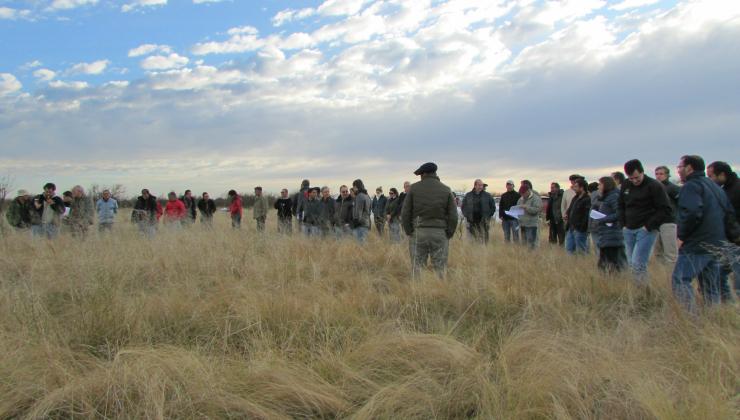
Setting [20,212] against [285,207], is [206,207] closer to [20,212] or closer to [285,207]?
[285,207]

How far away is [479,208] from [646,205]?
500 cm

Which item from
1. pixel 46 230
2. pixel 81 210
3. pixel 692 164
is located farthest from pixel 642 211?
pixel 46 230

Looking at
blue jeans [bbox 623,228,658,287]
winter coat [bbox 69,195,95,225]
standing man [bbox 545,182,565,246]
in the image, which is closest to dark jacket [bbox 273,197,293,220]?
winter coat [bbox 69,195,95,225]

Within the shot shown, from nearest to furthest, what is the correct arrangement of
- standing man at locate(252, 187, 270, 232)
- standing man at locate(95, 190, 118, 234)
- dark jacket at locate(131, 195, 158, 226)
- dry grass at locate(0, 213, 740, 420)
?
dry grass at locate(0, 213, 740, 420), standing man at locate(95, 190, 118, 234), dark jacket at locate(131, 195, 158, 226), standing man at locate(252, 187, 270, 232)

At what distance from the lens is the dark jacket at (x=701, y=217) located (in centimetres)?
365

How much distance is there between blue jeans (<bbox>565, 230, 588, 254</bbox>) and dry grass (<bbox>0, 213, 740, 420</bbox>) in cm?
153

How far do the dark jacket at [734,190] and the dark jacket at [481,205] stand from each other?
204 inches

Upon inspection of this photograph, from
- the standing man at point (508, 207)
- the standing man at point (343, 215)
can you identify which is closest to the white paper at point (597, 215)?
the standing man at point (508, 207)

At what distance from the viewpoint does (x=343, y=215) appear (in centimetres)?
978

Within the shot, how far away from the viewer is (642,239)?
487cm

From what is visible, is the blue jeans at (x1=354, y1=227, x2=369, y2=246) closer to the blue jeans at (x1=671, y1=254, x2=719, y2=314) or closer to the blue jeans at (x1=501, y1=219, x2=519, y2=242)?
A: the blue jeans at (x1=501, y1=219, x2=519, y2=242)

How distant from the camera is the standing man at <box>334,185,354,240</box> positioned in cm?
977

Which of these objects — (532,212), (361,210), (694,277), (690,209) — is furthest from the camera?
(361,210)

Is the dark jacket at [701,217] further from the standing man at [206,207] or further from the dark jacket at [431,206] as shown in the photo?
the standing man at [206,207]
